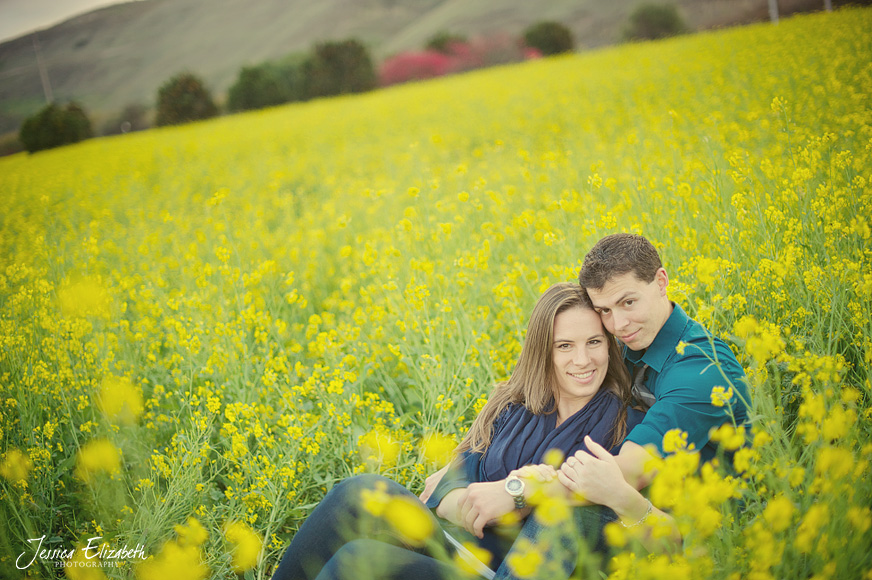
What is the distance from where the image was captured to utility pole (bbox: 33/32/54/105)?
8719 mm

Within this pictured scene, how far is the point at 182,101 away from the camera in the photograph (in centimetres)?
2022

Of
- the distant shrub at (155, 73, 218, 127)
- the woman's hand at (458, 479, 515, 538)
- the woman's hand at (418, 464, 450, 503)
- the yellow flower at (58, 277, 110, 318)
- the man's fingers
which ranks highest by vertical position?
the distant shrub at (155, 73, 218, 127)

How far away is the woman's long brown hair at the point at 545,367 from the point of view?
2129 mm

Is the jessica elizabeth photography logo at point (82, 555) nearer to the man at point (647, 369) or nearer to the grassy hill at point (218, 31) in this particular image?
the man at point (647, 369)

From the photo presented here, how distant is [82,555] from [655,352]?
2429mm

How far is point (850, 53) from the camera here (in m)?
6.96

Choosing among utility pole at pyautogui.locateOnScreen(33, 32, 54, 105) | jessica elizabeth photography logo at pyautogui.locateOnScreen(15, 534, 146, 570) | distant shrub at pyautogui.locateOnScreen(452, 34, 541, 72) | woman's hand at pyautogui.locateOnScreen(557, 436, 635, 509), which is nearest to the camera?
woman's hand at pyautogui.locateOnScreen(557, 436, 635, 509)

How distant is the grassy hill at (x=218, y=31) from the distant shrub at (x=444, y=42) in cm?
161

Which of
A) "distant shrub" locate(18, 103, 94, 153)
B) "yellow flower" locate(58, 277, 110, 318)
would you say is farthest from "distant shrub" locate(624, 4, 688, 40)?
"yellow flower" locate(58, 277, 110, 318)

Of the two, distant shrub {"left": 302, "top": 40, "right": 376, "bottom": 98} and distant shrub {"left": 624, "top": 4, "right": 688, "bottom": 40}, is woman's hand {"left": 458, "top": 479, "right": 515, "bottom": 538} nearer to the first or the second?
distant shrub {"left": 624, "top": 4, "right": 688, "bottom": 40}

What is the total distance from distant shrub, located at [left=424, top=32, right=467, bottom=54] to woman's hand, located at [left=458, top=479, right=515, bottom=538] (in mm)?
28199

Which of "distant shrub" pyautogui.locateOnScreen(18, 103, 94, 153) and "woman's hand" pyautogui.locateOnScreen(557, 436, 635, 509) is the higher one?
"distant shrub" pyautogui.locateOnScreen(18, 103, 94, 153)

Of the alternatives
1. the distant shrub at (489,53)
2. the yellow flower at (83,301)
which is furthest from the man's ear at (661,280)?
the distant shrub at (489,53)

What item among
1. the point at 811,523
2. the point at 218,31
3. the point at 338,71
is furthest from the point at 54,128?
the point at 218,31
